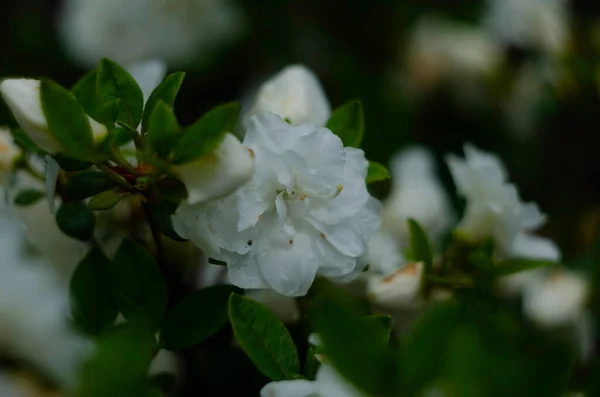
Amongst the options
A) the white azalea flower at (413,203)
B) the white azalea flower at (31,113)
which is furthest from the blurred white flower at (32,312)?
the white azalea flower at (413,203)

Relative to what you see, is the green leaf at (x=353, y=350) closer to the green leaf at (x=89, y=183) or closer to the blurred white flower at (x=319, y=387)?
the blurred white flower at (x=319, y=387)

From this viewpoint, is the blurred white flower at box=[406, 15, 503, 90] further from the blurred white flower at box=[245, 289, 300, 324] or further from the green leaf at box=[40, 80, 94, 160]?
the green leaf at box=[40, 80, 94, 160]

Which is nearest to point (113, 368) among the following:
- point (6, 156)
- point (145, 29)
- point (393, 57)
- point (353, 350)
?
point (353, 350)

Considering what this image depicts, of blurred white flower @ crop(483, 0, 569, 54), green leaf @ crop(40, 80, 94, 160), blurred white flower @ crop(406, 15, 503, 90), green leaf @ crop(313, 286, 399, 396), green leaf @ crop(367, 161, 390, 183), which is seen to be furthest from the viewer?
blurred white flower @ crop(406, 15, 503, 90)

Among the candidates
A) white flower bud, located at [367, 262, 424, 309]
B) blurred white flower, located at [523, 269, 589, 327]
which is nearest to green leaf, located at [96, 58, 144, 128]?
white flower bud, located at [367, 262, 424, 309]

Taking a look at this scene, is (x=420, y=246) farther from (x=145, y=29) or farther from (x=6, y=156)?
(x=145, y=29)

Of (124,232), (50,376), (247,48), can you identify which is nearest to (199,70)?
(247,48)
